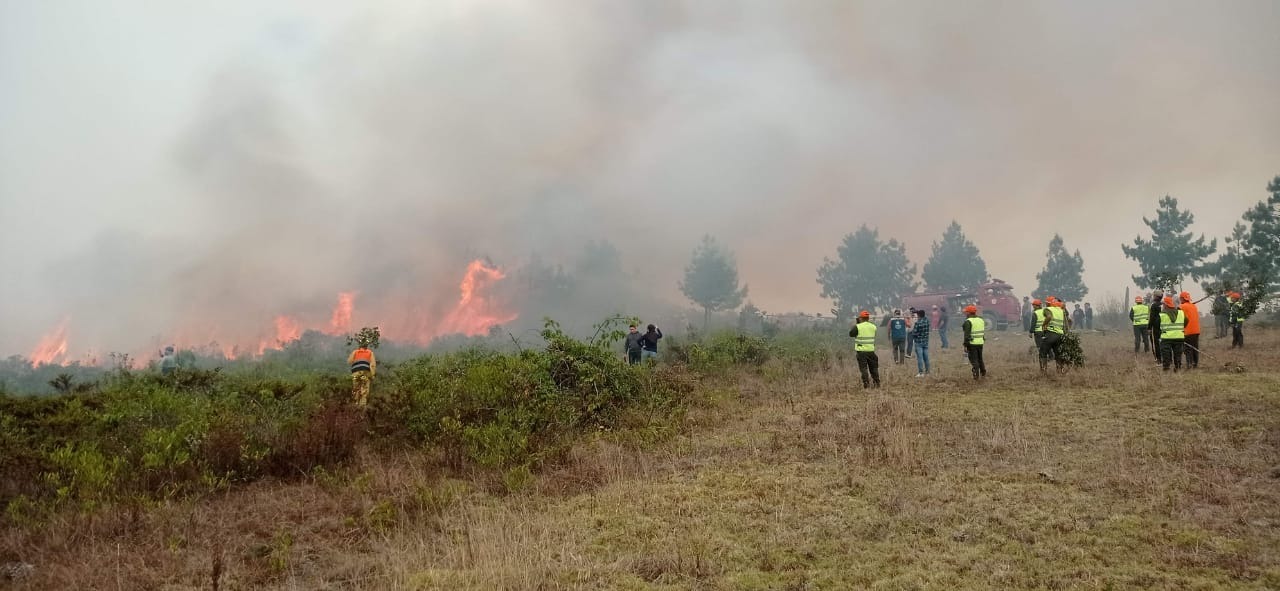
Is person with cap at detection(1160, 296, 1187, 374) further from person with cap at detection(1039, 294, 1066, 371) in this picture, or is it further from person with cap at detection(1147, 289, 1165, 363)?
person with cap at detection(1039, 294, 1066, 371)

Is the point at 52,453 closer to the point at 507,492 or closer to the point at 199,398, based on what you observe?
the point at 199,398

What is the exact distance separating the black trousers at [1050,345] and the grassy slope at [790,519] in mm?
4987

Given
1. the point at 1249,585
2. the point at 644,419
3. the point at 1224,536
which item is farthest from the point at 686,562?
the point at 644,419

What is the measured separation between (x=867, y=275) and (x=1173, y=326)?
50.1 metres

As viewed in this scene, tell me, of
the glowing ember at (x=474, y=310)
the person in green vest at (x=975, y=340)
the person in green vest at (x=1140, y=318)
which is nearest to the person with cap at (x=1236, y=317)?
the person in green vest at (x=1140, y=318)

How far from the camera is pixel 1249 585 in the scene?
13.7 feet

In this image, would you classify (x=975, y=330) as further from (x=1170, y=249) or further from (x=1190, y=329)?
(x=1170, y=249)

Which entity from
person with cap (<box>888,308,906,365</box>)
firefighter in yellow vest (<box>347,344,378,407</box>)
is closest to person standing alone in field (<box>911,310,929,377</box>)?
person with cap (<box>888,308,906,365</box>)

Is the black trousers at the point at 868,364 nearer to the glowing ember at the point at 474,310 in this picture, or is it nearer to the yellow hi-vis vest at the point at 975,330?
the yellow hi-vis vest at the point at 975,330

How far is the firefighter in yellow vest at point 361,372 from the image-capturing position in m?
11.2

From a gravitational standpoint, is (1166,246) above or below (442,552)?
above

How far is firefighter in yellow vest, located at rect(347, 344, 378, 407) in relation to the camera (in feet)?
36.6

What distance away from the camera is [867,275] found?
62.5 meters

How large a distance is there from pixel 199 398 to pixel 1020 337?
33597 mm
